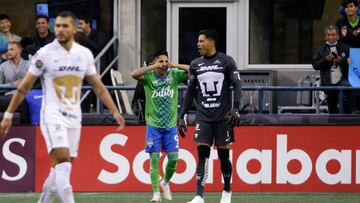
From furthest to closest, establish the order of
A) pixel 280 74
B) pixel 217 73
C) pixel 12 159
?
pixel 280 74 < pixel 12 159 < pixel 217 73

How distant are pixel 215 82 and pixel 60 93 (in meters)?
3.46

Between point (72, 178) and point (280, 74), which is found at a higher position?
point (280, 74)

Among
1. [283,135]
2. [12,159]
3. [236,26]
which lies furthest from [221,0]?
[12,159]

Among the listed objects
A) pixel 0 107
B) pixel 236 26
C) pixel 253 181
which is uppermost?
pixel 236 26

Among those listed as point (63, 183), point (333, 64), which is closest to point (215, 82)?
point (63, 183)

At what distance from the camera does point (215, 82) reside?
15109mm

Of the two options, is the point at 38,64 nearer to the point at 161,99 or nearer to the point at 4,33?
the point at 161,99

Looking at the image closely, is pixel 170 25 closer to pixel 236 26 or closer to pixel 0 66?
pixel 236 26

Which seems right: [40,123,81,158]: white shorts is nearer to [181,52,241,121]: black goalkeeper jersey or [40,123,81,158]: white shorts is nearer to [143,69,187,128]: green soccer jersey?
[181,52,241,121]: black goalkeeper jersey

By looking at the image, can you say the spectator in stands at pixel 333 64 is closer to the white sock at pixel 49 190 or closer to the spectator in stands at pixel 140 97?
the spectator in stands at pixel 140 97

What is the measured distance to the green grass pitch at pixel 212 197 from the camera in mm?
16297

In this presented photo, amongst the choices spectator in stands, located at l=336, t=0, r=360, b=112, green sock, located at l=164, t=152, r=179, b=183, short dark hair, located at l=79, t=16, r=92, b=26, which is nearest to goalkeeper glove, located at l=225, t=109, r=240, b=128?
green sock, located at l=164, t=152, r=179, b=183

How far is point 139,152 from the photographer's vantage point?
18.4 metres

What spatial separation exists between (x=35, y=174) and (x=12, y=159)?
0.43 m
